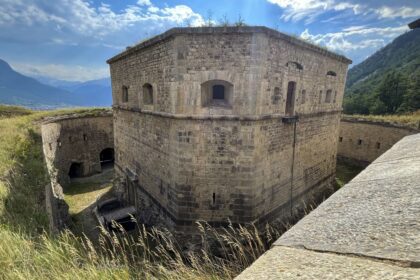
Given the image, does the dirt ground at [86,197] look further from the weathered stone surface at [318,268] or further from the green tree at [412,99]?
the green tree at [412,99]

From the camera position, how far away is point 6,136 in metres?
10.5

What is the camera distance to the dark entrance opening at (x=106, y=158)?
22406 millimetres

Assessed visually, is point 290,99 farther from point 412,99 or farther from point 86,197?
point 412,99

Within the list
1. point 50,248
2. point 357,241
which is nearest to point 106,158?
point 50,248

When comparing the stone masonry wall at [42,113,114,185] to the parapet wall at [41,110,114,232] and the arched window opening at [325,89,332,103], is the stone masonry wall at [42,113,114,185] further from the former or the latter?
the arched window opening at [325,89,332,103]

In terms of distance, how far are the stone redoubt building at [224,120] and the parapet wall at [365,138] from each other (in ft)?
35.5

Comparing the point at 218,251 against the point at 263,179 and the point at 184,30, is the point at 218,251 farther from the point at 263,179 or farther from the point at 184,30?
the point at 184,30

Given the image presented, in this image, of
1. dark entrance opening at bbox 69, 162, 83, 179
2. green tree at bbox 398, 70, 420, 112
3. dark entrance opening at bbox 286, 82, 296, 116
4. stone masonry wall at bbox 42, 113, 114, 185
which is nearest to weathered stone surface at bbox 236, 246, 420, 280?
dark entrance opening at bbox 286, 82, 296, 116

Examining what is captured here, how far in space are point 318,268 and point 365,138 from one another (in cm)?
2186

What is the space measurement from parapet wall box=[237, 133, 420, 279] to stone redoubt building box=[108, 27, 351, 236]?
566cm

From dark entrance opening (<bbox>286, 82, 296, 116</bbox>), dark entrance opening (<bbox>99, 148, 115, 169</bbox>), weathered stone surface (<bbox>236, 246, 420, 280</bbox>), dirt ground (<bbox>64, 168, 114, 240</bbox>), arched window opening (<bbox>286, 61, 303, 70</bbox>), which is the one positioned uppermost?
arched window opening (<bbox>286, 61, 303, 70</bbox>)

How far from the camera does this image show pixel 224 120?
816cm

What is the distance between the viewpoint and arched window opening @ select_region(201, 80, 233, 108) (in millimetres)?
8172

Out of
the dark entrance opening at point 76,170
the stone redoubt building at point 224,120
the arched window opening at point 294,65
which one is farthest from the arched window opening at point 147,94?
the dark entrance opening at point 76,170
